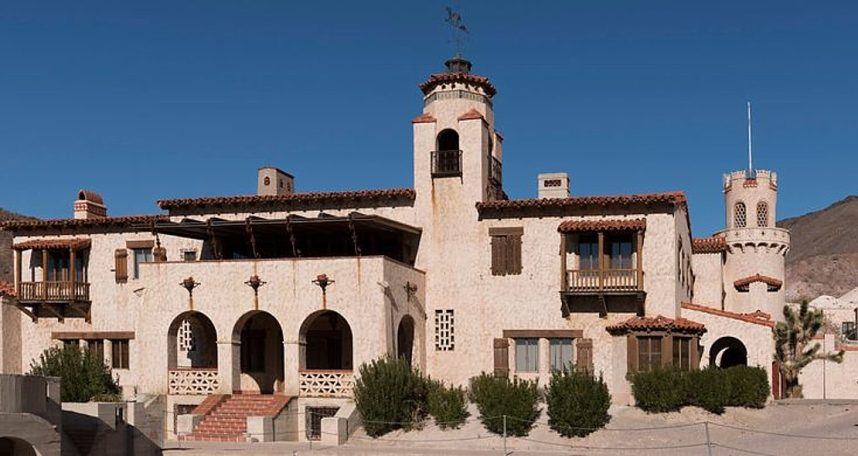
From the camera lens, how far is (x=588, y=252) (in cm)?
3653

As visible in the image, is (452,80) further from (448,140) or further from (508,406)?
(508,406)

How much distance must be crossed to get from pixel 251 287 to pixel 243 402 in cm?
415

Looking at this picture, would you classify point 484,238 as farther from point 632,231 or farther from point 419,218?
point 632,231

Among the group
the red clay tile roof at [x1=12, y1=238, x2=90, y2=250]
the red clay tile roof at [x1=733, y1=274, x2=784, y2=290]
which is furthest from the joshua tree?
the red clay tile roof at [x1=12, y1=238, x2=90, y2=250]

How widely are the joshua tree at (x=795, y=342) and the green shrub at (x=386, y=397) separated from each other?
19.7 metres

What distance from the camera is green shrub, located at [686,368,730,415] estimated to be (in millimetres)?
32250

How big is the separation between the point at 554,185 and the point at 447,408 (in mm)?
12930

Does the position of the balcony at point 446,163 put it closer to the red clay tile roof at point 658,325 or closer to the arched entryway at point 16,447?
the red clay tile roof at point 658,325

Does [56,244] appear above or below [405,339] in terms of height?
above

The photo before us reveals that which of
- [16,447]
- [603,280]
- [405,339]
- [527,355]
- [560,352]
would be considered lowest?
[16,447]

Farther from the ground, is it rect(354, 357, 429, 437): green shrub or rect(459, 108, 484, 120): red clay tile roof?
rect(459, 108, 484, 120): red clay tile roof

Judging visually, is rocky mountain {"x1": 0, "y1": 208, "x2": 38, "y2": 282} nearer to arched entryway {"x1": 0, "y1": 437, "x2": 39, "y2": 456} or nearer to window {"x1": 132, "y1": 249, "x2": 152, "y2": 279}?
window {"x1": 132, "y1": 249, "x2": 152, "y2": 279}

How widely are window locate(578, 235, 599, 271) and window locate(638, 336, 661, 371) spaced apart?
337 centimetres

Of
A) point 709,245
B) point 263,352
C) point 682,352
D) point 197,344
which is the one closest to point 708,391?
point 682,352
